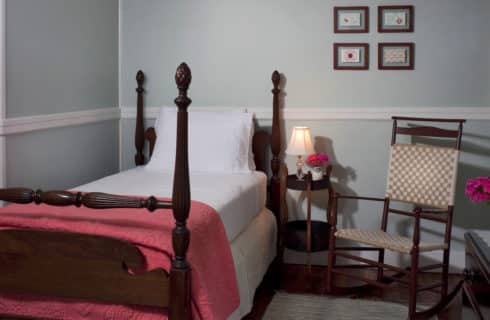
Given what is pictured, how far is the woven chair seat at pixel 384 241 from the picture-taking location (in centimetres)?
379

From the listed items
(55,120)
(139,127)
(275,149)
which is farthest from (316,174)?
(55,120)

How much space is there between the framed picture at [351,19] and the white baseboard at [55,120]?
1.84m

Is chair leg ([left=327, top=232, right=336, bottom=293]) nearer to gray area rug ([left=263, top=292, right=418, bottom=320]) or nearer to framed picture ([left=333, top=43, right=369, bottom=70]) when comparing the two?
gray area rug ([left=263, top=292, right=418, bottom=320])

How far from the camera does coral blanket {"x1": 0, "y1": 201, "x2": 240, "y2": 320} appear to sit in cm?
268

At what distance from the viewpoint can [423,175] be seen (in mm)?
4262

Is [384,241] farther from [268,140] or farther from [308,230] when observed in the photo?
[268,140]

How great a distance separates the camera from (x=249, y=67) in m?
4.86

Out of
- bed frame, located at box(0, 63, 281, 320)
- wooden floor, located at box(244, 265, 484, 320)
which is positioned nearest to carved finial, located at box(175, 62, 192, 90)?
bed frame, located at box(0, 63, 281, 320)

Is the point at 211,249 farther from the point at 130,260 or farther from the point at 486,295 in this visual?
the point at 486,295

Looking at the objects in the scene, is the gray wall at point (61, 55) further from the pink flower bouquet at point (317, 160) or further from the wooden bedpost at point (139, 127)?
the pink flower bouquet at point (317, 160)

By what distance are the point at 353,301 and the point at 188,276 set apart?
1830 millimetres

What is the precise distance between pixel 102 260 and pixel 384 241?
6.27 feet

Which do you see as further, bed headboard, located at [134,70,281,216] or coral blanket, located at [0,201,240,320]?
bed headboard, located at [134,70,281,216]

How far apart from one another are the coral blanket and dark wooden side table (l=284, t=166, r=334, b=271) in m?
1.32
